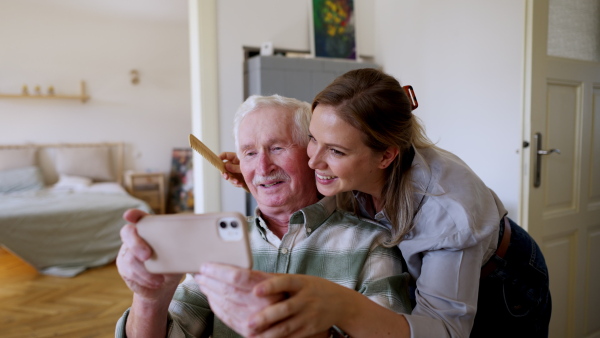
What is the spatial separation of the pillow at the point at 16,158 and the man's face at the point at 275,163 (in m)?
5.32

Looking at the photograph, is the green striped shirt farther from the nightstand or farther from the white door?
the nightstand

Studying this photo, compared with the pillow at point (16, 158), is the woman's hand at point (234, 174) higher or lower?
higher

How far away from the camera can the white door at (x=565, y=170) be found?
2.29 metres

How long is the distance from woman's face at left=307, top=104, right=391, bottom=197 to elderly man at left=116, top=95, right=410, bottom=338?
0.43 feet

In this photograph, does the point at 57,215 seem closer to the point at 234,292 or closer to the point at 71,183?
the point at 71,183

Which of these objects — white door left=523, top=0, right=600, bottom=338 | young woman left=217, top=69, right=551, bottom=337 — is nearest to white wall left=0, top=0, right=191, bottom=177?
white door left=523, top=0, right=600, bottom=338

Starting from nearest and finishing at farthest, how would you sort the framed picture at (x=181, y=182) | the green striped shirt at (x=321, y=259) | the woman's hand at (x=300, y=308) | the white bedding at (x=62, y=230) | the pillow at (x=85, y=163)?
the woman's hand at (x=300, y=308)
the green striped shirt at (x=321, y=259)
the white bedding at (x=62, y=230)
the pillow at (x=85, y=163)
the framed picture at (x=181, y=182)

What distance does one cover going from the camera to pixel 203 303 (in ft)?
3.88

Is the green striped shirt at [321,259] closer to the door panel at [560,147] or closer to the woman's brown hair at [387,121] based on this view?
the woman's brown hair at [387,121]

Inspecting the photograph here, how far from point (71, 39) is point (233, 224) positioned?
6.47 meters

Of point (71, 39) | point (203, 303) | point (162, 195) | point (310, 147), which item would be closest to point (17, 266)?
point (162, 195)

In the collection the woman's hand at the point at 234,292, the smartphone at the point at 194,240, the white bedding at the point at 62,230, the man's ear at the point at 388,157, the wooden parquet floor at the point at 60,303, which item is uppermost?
the man's ear at the point at 388,157

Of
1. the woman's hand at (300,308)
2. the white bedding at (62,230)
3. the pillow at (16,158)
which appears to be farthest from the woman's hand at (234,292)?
the pillow at (16,158)

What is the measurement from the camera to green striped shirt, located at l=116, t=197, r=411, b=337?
3.56ft
